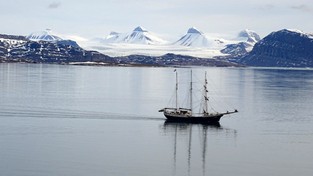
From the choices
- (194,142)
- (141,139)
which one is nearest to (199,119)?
(194,142)

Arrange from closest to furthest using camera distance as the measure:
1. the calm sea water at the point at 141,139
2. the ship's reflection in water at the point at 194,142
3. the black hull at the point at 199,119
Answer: the calm sea water at the point at 141,139
the ship's reflection in water at the point at 194,142
the black hull at the point at 199,119

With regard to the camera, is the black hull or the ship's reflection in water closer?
the ship's reflection in water

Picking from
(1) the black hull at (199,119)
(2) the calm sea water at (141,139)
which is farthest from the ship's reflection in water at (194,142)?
(1) the black hull at (199,119)

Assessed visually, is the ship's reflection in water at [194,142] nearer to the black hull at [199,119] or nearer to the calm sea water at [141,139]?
the calm sea water at [141,139]

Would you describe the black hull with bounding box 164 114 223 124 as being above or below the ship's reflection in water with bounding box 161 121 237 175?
above

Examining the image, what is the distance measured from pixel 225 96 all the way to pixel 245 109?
15.4 metres

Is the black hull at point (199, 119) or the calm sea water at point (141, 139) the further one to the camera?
the black hull at point (199, 119)

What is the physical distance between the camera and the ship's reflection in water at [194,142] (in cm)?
3187

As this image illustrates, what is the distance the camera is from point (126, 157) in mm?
33000

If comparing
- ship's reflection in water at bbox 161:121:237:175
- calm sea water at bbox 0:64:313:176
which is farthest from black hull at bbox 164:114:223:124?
calm sea water at bbox 0:64:313:176

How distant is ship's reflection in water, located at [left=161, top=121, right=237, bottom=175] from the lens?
105 ft

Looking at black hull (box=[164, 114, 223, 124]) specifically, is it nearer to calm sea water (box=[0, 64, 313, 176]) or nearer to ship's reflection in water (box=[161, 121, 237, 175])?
ship's reflection in water (box=[161, 121, 237, 175])

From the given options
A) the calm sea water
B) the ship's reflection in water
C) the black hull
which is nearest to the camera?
the calm sea water

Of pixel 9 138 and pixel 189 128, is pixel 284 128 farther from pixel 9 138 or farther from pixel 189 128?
pixel 9 138
